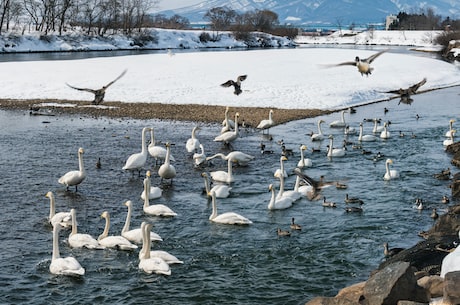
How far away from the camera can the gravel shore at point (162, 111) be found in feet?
106

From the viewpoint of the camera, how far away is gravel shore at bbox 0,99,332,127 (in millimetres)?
32375

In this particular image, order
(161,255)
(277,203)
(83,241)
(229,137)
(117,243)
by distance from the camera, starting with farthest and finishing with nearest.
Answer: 1. (229,137)
2. (277,203)
3. (83,241)
4. (117,243)
5. (161,255)

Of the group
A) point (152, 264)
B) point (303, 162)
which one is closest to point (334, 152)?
point (303, 162)

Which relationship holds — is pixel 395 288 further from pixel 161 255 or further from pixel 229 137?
pixel 229 137

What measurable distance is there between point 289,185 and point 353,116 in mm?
16249

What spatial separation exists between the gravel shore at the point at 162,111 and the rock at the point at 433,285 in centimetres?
2097

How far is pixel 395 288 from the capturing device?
28.9 ft

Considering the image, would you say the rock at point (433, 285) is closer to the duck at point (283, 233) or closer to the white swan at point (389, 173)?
the duck at point (283, 233)

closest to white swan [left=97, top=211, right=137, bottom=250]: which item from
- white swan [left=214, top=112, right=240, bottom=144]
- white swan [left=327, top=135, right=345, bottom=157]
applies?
white swan [left=327, top=135, right=345, bottom=157]

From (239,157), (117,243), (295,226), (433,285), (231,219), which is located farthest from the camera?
(239,157)

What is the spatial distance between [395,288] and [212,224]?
6576 millimetres

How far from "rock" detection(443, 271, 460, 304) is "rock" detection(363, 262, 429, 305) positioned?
2.28 ft

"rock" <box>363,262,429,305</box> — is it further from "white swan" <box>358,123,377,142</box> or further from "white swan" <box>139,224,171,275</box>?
"white swan" <box>358,123,377,142</box>

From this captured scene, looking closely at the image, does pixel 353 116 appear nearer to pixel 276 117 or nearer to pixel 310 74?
pixel 276 117
